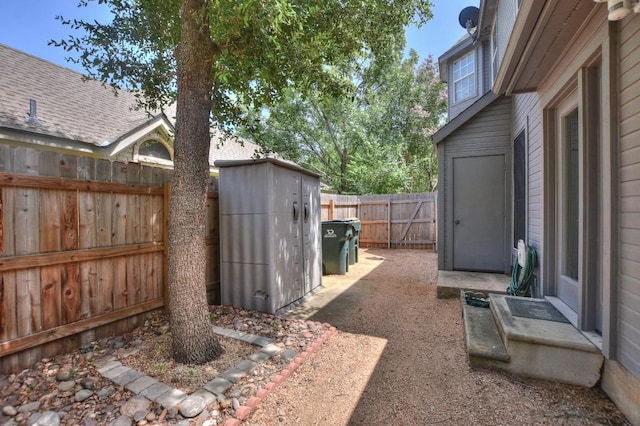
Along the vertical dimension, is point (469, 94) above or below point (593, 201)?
above

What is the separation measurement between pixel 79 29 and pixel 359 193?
40.8ft

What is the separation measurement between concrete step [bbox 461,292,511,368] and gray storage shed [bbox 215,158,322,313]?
7.42ft

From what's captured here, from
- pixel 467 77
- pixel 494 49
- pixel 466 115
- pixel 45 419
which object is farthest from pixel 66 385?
pixel 467 77

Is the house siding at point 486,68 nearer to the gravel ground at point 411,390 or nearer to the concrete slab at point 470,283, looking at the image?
the concrete slab at point 470,283

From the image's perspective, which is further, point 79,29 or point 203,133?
point 79,29

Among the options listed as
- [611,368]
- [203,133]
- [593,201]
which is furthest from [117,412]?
[593,201]

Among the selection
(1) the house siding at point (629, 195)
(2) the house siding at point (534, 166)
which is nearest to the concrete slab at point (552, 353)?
(1) the house siding at point (629, 195)

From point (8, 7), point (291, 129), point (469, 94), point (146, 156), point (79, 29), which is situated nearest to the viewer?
point (79, 29)

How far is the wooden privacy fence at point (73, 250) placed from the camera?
235 centimetres

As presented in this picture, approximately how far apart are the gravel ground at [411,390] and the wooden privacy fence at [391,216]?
6.95m

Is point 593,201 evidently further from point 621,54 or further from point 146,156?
point 146,156

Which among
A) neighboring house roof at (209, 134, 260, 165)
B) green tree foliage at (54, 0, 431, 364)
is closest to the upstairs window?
green tree foliage at (54, 0, 431, 364)

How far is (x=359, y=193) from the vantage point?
49.3 feet

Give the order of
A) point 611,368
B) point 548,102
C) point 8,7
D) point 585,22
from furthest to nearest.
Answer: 1. point 8,7
2. point 548,102
3. point 585,22
4. point 611,368
